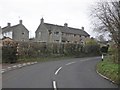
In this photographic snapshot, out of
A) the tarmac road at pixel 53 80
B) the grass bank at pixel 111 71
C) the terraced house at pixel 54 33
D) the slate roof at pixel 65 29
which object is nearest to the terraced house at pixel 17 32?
the terraced house at pixel 54 33

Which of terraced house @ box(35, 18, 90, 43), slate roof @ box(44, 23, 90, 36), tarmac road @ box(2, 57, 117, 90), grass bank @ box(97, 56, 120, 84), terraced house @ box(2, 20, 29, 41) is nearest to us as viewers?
tarmac road @ box(2, 57, 117, 90)

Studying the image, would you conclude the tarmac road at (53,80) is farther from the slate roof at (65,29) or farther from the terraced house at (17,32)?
the slate roof at (65,29)

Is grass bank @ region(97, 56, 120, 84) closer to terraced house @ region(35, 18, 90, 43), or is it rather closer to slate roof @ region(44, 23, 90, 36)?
terraced house @ region(35, 18, 90, 43)

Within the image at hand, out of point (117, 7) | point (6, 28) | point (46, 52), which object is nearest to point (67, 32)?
point (6, 28)

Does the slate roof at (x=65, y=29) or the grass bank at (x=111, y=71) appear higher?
the slate roof at (x=65, y=29)

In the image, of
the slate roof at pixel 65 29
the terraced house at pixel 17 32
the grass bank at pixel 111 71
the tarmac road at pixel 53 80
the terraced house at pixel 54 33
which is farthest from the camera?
the slate roof at pixel 65 29

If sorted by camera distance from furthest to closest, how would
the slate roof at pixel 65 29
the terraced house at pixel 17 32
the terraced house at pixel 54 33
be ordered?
the slate roof at pixel 65 29, the terraced house at pixel 54 33, the terraced house at pixel 17 32

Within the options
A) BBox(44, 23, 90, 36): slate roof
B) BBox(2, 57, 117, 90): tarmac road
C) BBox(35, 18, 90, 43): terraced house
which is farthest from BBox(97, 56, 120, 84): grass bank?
BBox(44, 23, 90, 36): slate roof

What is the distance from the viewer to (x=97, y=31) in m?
39.9

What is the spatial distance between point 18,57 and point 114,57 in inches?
539

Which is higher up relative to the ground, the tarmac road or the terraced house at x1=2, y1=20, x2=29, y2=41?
the terraced house at x1=2, y1=20, x2=29, y2=41

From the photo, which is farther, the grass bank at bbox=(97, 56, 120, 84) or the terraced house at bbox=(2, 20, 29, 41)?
the terraced house at bbox=(2, 20, 29, 41)

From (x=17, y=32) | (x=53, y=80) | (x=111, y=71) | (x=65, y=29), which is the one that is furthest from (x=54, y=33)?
(x=53, y=80)

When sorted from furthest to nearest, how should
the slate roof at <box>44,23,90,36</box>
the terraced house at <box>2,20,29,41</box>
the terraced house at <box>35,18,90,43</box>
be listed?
1. the slate roof at <box>44,23,90,36</box>
2. the terraced house at <box>35,18,90,43</box>
3. the terraced house at <box>2,20,29,41</box>
